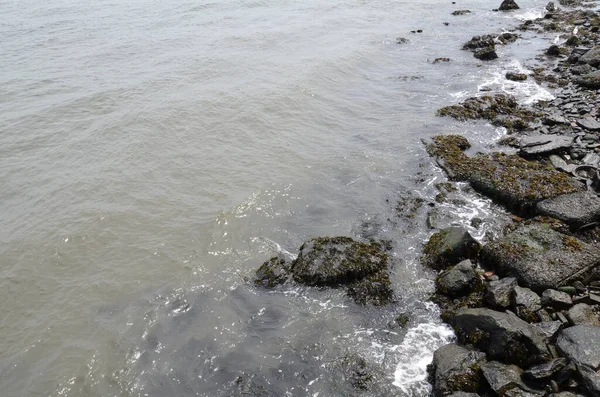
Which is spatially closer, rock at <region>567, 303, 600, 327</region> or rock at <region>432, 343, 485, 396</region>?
rock at <region>432, 343, 485, 396</region>

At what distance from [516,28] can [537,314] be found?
35.2 meters

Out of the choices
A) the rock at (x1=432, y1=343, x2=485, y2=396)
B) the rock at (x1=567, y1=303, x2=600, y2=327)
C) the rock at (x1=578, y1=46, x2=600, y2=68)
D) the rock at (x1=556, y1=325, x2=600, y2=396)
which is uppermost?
the rock at (x1=578, y1=46, x2=600, y2=68)

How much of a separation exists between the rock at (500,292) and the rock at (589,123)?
1079 centimetres

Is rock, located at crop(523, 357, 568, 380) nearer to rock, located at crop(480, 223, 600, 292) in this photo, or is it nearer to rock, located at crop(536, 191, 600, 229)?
rock, located at crop(480, 223, 600, 292)

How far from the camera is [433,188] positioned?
14242 millimetres

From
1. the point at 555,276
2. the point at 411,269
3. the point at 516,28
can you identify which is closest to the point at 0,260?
the point at 411,269

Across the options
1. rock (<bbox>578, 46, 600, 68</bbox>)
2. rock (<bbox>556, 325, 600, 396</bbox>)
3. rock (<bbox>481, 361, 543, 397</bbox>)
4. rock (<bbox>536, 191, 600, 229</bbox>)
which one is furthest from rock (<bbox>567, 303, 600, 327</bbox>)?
rock (<bbox>578, 46, 600, 68</bbox>)

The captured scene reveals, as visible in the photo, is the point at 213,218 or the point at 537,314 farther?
the point at 213,218

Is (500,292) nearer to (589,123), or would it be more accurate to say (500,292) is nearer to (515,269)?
(515,269)

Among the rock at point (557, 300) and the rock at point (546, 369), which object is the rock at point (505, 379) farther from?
the rock at point (557, 300)

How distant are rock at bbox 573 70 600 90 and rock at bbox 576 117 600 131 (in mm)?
5073

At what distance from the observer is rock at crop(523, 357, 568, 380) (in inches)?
278

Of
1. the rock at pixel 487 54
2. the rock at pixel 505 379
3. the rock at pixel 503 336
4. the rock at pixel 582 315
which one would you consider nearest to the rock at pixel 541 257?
the rock at pixel 582 315

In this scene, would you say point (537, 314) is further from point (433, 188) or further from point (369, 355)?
point (433, 188)
